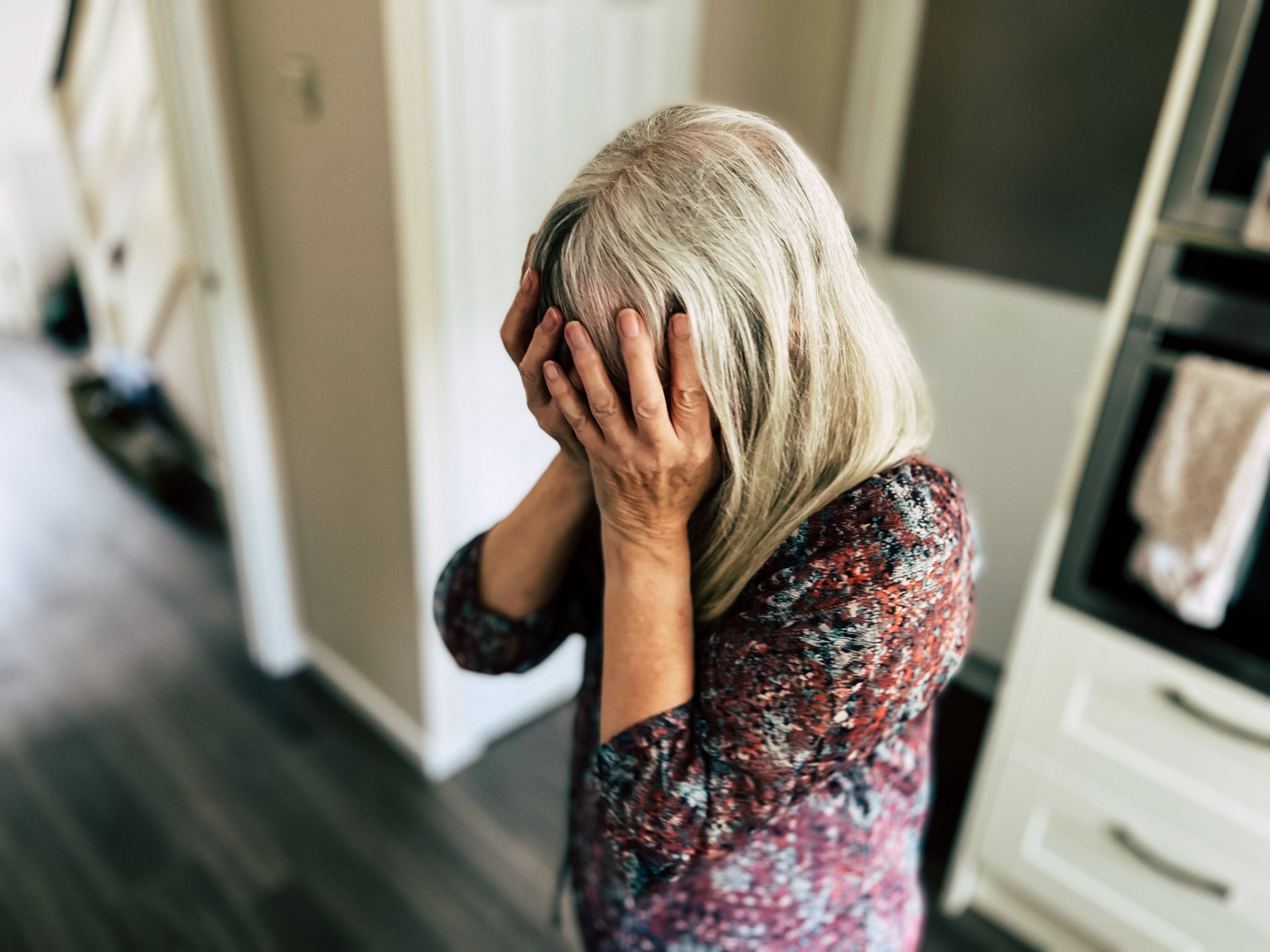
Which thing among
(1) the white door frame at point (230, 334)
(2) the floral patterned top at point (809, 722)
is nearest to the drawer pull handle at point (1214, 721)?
(2) the floral patterned top at point (809, 722)

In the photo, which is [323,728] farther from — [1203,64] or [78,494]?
[1203,64]

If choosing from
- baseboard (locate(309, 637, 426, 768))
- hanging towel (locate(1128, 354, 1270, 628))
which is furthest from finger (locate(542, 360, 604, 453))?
baseboard (locate(309, 637, 426, 768))

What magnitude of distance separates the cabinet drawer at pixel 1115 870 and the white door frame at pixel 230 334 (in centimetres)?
162

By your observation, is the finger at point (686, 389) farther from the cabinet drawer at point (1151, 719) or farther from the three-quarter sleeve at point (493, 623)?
the cabinet drawer at point (1151, 719)

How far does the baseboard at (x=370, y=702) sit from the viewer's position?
76.4 inches

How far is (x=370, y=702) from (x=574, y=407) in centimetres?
166

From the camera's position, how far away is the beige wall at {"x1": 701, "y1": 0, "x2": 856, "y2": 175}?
182cm

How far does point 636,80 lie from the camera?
167cm

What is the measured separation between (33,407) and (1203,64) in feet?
13.2

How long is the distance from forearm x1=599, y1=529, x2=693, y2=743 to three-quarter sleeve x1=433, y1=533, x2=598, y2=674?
20 centimetres

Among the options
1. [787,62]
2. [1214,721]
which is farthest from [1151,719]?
[787,62]

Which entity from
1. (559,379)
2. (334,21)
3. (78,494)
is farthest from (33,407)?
(559,379)

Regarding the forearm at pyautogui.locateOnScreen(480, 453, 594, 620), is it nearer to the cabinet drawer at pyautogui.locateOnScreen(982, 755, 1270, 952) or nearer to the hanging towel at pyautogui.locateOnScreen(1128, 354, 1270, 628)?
the hanging towel at pyautogui.locateOnScreen(1128, 354, 1270, 628)

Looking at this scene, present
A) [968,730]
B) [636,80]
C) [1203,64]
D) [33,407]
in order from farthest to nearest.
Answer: [33,407] < [968,730] < [636,80] < [1203,64]
